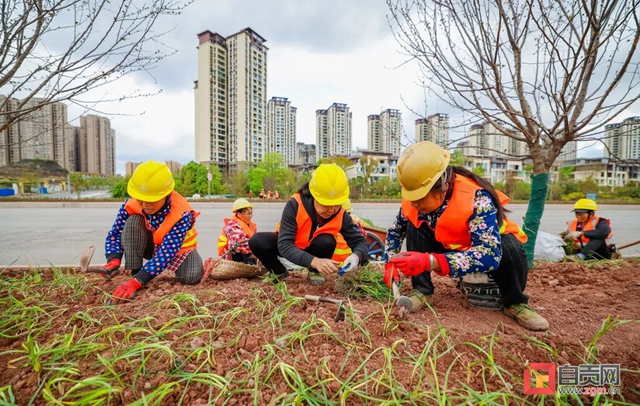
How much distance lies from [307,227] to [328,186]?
0.38m

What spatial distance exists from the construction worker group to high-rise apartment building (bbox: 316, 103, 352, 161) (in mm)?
55569

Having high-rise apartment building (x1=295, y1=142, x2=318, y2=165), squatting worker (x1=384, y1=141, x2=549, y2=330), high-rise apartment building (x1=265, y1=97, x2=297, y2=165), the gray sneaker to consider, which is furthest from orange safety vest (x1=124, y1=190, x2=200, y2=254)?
high-rise apartment building (x1=295, y1=142, x2=318, y2=165)

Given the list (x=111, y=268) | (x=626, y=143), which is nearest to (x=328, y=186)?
(x=111, y=268)

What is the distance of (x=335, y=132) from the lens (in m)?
59.6

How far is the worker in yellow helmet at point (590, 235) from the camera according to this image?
4062 mm

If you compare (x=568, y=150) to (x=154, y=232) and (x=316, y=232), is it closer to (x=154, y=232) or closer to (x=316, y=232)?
(x=316, y=232)

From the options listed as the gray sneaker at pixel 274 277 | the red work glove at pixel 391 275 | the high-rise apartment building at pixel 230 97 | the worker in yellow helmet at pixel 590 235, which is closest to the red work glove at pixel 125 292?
the gray sneaker at pixel 274 277

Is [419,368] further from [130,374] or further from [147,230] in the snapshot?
[147,230]

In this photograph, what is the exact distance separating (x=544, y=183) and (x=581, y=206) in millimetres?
2107

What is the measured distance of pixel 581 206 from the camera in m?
4.28

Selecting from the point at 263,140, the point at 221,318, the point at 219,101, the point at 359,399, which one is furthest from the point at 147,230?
the point at 263,140

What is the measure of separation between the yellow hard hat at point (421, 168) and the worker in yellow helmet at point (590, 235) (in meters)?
3.61

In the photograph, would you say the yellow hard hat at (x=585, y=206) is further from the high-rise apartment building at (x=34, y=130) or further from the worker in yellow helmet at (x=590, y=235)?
the high-rise apartment building at (x=34, y=130)

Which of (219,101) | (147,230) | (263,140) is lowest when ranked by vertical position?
(147,230)
